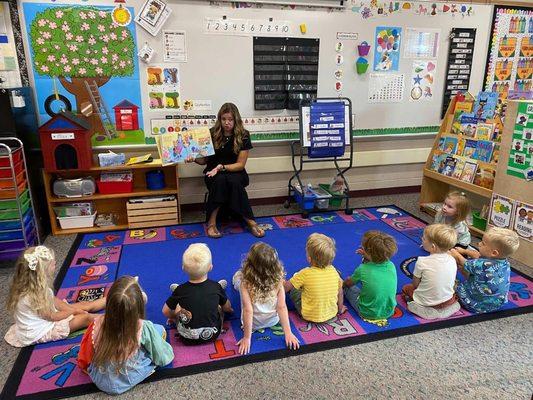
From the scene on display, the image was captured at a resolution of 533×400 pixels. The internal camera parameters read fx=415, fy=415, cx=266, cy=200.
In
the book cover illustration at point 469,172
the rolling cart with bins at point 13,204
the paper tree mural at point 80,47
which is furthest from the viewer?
the book cover illustration at point 469,172

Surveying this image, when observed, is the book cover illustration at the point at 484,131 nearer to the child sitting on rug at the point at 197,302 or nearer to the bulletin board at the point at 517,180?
the bulletin board at the point at 517,180

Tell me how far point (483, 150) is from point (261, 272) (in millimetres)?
2635

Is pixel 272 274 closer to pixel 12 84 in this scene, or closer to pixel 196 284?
pixel 196 284

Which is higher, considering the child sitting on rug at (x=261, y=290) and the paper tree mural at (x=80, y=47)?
the paper tree mural at (x=80, y=47)

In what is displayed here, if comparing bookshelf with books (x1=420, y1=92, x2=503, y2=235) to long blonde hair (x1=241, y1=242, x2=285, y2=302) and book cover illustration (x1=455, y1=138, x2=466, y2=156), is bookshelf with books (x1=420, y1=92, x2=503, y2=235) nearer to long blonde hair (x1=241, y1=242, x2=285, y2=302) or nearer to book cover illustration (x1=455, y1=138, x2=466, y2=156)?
book cover illustration (x1=455, y1=138, x2=466, y2=156)

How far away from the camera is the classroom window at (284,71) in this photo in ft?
13.6

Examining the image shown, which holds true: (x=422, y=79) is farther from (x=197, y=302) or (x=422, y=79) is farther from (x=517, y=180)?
(x=197, y=302)

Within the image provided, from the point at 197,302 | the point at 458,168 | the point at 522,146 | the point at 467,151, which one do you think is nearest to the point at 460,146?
the point at 467,151

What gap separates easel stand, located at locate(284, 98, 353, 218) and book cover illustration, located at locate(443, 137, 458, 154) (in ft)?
3.06

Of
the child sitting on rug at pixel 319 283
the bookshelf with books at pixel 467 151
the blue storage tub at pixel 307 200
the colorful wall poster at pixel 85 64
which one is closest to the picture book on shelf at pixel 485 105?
the bookshelf with books at pixel 467 151

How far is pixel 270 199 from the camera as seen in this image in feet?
15.4

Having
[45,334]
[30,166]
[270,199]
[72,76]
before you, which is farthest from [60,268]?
[270,199]

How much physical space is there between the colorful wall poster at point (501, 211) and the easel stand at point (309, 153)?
4.42 feet

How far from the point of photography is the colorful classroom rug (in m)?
2.08
